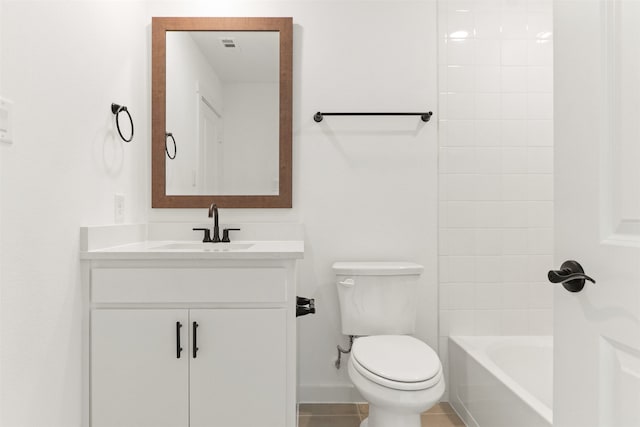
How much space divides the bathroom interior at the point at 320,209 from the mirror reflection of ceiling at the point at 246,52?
104 mm

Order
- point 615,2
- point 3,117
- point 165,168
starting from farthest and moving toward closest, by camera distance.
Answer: point 165,168, point 3,117, point 615,2

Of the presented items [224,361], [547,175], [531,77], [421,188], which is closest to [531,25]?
[531,77]

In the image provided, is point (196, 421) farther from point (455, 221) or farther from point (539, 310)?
point (539, 310)

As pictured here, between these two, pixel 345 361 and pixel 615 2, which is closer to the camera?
pixel 615 2

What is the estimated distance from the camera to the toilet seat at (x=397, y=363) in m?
1.56

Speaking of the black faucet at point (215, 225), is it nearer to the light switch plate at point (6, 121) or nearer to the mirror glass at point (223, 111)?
the mirror glass at point (223, 111)

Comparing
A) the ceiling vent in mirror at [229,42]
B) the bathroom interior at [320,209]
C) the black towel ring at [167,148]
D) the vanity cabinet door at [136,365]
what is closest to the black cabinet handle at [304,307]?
the bathroom interior at [320,209]

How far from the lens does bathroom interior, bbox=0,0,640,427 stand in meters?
1.38

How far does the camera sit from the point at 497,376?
175cm

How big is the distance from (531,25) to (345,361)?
1.95 m

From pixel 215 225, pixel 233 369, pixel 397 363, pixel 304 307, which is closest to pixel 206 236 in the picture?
pixel 215 225

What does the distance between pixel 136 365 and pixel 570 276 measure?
1377 millimetres

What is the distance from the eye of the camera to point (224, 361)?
5.09 ft

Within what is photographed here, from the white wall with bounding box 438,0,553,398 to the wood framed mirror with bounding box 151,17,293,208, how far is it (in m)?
0.83
